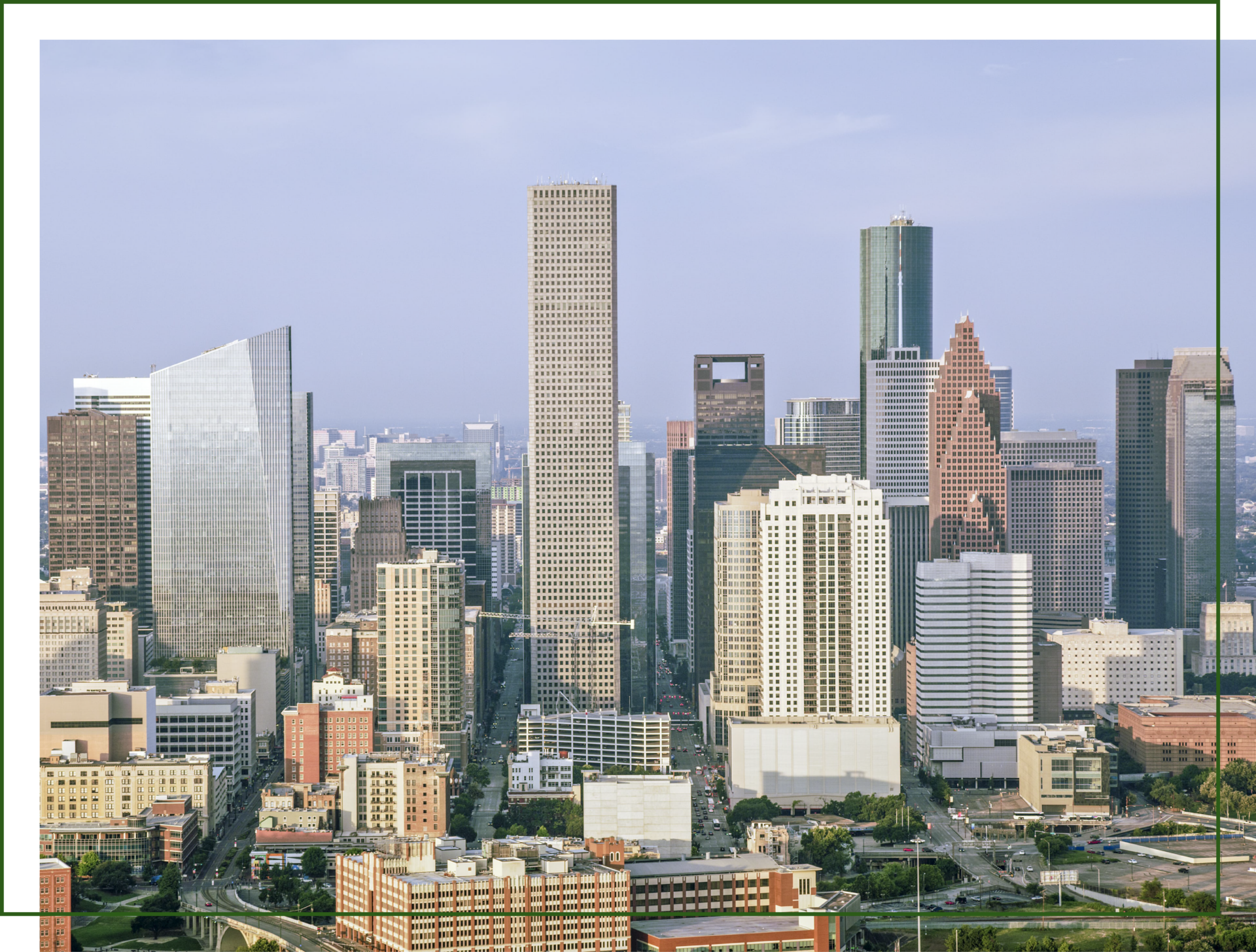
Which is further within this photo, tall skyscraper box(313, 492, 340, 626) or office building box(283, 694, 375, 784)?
tall skyscraper box(313, 492, 340, 626)

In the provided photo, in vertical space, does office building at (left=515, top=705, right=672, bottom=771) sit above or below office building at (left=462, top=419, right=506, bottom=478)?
below

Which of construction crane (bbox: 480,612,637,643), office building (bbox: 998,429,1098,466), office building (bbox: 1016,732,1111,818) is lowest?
office building (bbox: 1016,732,1111,818)

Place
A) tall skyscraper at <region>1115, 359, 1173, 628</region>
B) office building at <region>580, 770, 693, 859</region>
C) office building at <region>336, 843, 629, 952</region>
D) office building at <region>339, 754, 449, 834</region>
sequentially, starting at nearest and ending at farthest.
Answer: office building at <region>336, 843, 629, 952</region> → office building at <region>580, 770, 693, 859</region> → office building at <region>339, 754, 449, 834</region> → tall skyscraper at <region>1115, 359, 1173, 628</region>

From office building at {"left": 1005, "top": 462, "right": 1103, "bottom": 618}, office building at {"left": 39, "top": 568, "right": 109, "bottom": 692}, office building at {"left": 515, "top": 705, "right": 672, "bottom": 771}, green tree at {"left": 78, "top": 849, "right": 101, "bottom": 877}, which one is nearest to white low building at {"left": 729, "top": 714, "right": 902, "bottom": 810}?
office building at {"left": 515, "top": 705, "right": 672, "bottom": 771}

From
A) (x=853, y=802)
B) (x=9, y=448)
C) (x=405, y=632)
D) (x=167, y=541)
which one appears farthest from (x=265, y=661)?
(x=9, y=448)

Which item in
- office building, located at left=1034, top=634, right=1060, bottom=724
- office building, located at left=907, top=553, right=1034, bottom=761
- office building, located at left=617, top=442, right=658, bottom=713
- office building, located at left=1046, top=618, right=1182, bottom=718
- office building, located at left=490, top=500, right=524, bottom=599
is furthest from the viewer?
office building, located at left=490, top=500, right=524, bottom=599

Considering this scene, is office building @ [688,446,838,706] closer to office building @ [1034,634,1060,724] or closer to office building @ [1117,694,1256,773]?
office building @ [1034,634,1060,724]
